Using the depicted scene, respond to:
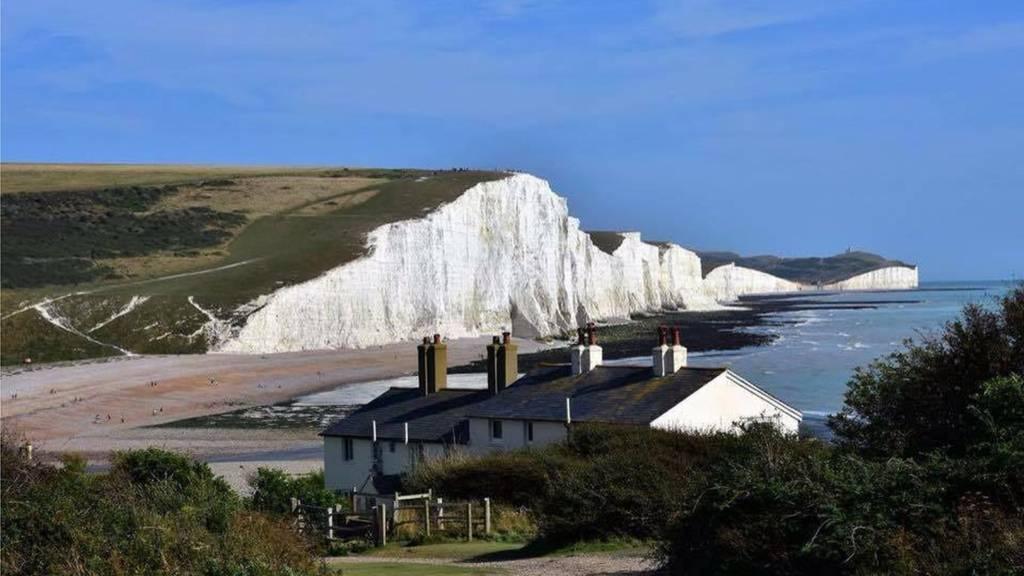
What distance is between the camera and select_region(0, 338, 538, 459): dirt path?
43.7 metres

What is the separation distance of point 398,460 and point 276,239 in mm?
77858

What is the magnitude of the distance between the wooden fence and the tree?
8249mm

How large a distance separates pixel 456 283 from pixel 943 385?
82.6 meters

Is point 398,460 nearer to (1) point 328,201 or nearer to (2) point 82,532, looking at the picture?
(2) point 82,532

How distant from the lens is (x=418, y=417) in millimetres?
28625

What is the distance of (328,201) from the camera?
124 meters

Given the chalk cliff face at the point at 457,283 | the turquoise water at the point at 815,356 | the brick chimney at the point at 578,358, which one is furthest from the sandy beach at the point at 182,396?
the turquoise water at the point at 815,356

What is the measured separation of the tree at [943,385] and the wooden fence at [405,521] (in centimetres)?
825

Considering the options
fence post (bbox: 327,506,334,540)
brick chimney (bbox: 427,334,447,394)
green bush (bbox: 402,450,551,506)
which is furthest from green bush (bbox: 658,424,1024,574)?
brick chimney (bbox: 427,334,447,394)

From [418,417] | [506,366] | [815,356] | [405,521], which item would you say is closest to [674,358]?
[506,366]

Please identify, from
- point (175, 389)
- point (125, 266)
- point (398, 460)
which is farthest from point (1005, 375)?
point (125, 266)

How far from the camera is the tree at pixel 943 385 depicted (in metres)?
12.9

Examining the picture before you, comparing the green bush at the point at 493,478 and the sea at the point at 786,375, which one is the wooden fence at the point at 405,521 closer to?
the green bush at the point at 493,478

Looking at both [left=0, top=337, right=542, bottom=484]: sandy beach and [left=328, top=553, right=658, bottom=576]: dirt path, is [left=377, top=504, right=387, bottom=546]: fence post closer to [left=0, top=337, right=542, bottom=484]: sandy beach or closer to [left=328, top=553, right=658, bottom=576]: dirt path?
[left=328, top=553, right=658, bottom=576]: dirt path
